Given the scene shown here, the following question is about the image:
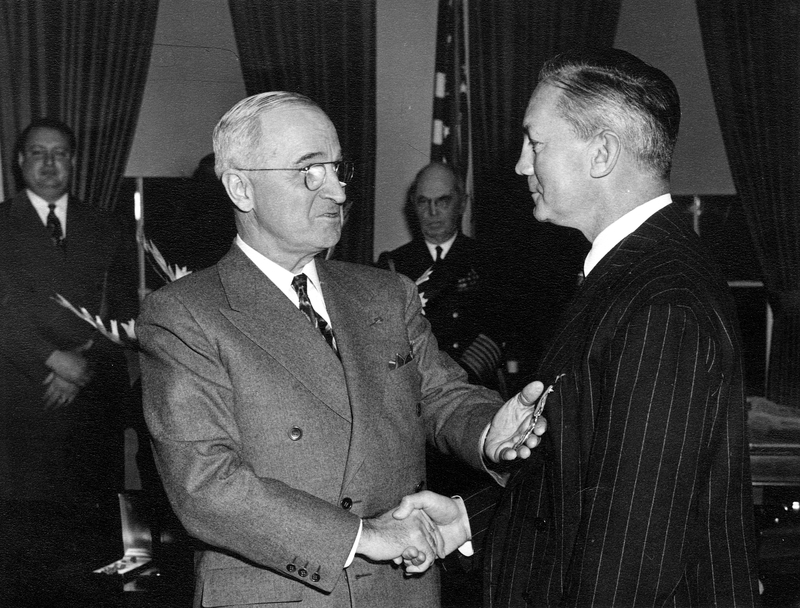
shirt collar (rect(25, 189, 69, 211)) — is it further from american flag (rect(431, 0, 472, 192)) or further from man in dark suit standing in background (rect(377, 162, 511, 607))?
american flag (rect(431, 0, 472, 192))

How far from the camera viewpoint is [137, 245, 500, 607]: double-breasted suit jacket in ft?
5.87

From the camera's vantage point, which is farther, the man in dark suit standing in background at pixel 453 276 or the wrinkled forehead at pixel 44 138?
the wrinkled forehead at pixel 44 138

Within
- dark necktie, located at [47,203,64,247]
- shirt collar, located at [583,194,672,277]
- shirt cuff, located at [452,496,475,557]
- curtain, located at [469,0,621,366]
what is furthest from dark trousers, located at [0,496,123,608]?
curtain, located at [469,0,621,366]

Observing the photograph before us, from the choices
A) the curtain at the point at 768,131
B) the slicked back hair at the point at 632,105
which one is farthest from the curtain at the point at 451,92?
the slicked back hair at the point at 632,105

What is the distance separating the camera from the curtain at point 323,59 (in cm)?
545

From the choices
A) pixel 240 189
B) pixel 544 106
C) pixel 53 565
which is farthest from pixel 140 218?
pixel 544 106

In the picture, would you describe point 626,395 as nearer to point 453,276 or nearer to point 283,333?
point 283,333

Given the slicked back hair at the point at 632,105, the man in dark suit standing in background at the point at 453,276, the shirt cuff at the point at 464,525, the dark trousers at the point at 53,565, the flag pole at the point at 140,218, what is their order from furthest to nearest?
the flag pole at the point at 140,218
the man in dark suit standing in background at the point at 453,276
the dark trousers at the point at 53,565
the shirt cuff at the point at 464,525
the slicked back hair at the point at 632,105

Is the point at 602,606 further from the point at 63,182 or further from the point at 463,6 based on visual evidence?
the point at 463,6

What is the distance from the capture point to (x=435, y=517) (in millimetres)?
2111

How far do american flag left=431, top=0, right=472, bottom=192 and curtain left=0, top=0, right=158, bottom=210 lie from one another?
191 cm

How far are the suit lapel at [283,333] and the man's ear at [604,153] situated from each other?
2.46 ft

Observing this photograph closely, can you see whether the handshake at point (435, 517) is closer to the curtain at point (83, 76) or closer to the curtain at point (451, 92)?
the curtain at point (451, 92)

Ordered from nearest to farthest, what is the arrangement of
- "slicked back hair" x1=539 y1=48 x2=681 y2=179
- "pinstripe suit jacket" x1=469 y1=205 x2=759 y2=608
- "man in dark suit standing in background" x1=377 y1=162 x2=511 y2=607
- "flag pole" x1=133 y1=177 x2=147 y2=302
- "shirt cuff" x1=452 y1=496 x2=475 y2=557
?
"pinstripe suit jacket" x1=469 y1=205 x2=759 y2=608
"slicked back hair" x1=539 y1=48 x2=681 y2=179
"shirt cuff" x1=452 y1=496 x2=475 y2=557
"man in dark suit standing in background" x1=377 y1=162 x2=511 y2=607
"flag pole" x1=133 y1=177 x2=147 y2=302
